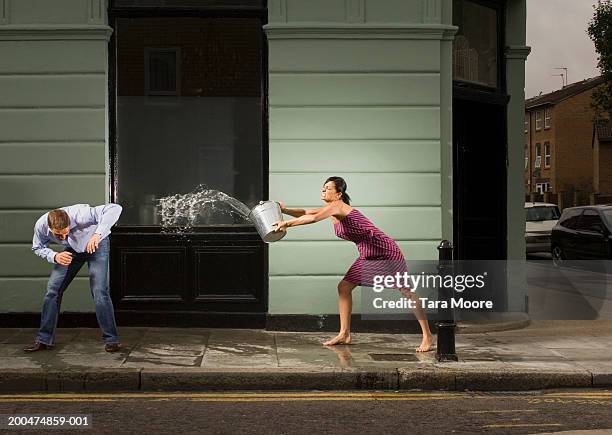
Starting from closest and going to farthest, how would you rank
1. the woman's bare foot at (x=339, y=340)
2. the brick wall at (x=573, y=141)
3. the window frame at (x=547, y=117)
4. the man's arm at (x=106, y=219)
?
the man's arm at (x=106, y=219) < the woman's bare foot at (x=339, y=340) < the brick wall at (x=573, y=141) < the window frame at (x=547, y=117)

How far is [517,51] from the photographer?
12.8m

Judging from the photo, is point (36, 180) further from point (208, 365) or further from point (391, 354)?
point (391, 354)

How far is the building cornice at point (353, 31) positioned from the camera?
35.4 feet

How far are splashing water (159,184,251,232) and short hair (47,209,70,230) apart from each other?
2.32 meters

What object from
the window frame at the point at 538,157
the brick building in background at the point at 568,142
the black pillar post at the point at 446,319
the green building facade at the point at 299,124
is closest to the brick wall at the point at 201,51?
the green building facade at the point at 299,124

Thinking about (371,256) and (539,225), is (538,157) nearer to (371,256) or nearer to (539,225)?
(539,225)

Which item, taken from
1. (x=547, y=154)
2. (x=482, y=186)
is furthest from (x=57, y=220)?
(x=547, y=154)

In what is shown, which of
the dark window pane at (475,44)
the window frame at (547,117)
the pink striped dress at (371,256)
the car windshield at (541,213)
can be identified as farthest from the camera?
the window frame at (547,117)

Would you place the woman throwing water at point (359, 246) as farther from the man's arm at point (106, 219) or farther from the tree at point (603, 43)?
the tree at point (603, 43)

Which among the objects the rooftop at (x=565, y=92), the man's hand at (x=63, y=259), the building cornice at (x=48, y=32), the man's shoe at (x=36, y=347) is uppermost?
the rooftop at (x=565, y=92)

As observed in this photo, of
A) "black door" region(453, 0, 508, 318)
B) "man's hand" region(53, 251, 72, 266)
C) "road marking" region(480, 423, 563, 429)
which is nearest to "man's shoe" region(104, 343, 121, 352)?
"man's hand" region(53, 251, 72, 266)

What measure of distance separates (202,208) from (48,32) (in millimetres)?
2711

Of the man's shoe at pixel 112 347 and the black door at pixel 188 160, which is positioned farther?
the black door at pixel 188 160

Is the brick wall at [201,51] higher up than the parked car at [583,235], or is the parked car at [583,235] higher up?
the brick wall at [201,51]
